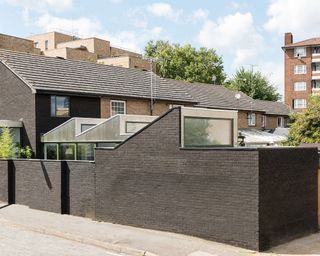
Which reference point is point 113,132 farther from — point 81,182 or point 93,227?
point 93,227

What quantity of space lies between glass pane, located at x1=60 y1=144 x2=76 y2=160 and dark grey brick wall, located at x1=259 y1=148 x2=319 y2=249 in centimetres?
1046

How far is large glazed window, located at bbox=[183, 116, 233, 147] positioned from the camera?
1384cm

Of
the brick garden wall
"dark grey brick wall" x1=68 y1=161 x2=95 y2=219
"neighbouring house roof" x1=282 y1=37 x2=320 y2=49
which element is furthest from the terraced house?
"neighbouring house roof" x1=282 y1=37 x2=320 y2=49

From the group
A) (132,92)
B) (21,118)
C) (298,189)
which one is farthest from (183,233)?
(132,92)

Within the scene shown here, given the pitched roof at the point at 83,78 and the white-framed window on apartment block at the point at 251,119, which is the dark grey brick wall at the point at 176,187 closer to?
the pitched roof at the point at 83,78

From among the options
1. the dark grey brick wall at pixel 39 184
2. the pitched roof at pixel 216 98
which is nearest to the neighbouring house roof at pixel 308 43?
the pitched roof at pixel 216 98

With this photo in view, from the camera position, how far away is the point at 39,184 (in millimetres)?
18156

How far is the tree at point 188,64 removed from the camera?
6625 centimetres

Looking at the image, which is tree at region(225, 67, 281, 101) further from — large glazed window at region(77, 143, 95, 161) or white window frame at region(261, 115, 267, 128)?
large glazed window at region(77, 143, 95, 161)

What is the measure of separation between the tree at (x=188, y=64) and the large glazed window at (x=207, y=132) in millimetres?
50601

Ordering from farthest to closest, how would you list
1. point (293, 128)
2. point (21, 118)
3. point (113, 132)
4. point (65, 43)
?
1. point (65, 43)
2. point (293, 128)
3. point (21, 118)
4. point (113, 132)

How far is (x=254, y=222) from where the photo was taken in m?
11.6

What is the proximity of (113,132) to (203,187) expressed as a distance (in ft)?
21.8

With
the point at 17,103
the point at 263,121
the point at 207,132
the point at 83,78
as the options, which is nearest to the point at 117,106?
the point at 83,78
